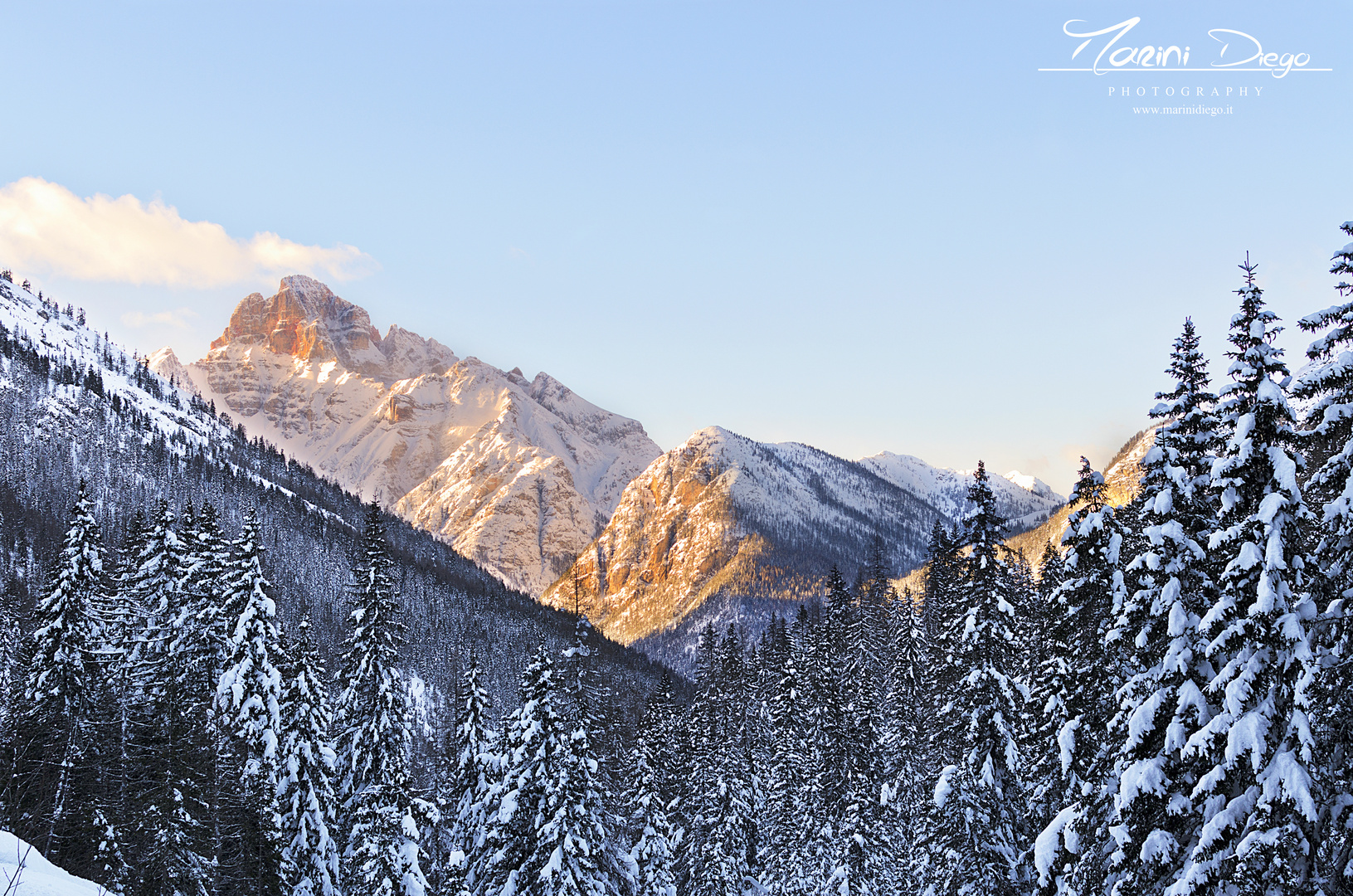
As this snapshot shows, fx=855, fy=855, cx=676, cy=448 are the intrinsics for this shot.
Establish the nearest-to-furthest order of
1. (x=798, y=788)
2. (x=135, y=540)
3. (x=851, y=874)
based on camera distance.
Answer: (x=135, y=540), (x=851, y=874), (x=798, y=788)

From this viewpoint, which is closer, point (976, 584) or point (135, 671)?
point (976, 584)

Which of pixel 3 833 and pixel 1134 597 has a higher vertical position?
pixel 1134 597

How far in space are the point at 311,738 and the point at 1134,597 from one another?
26.4 m

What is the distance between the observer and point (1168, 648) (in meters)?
15.7

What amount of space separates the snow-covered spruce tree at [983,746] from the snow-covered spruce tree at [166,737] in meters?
21.2

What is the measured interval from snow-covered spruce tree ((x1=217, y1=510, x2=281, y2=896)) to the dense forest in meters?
0.12

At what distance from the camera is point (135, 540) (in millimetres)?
32188

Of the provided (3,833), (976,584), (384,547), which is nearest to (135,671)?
(384,547)

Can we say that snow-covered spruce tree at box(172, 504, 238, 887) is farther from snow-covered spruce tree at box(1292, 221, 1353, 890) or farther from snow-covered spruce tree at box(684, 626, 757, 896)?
snow-covered spruce tree at box(1292, 221, 1353, 890)

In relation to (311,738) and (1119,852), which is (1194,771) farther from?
(311,738)

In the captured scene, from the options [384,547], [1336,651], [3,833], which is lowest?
[3,833]

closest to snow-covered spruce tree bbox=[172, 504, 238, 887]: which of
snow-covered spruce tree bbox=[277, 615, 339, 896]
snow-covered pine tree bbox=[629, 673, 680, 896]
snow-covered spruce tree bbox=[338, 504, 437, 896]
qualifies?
snow-covered spruce tree bbox=[277, 615, 339, 896]

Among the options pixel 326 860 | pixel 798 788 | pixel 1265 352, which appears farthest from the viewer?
pixel 798 788

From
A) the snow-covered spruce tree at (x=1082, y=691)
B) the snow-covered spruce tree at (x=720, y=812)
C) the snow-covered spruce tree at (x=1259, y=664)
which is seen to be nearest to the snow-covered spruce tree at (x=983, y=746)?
the snow-covered spruce tree at (x=1082, y=691)
